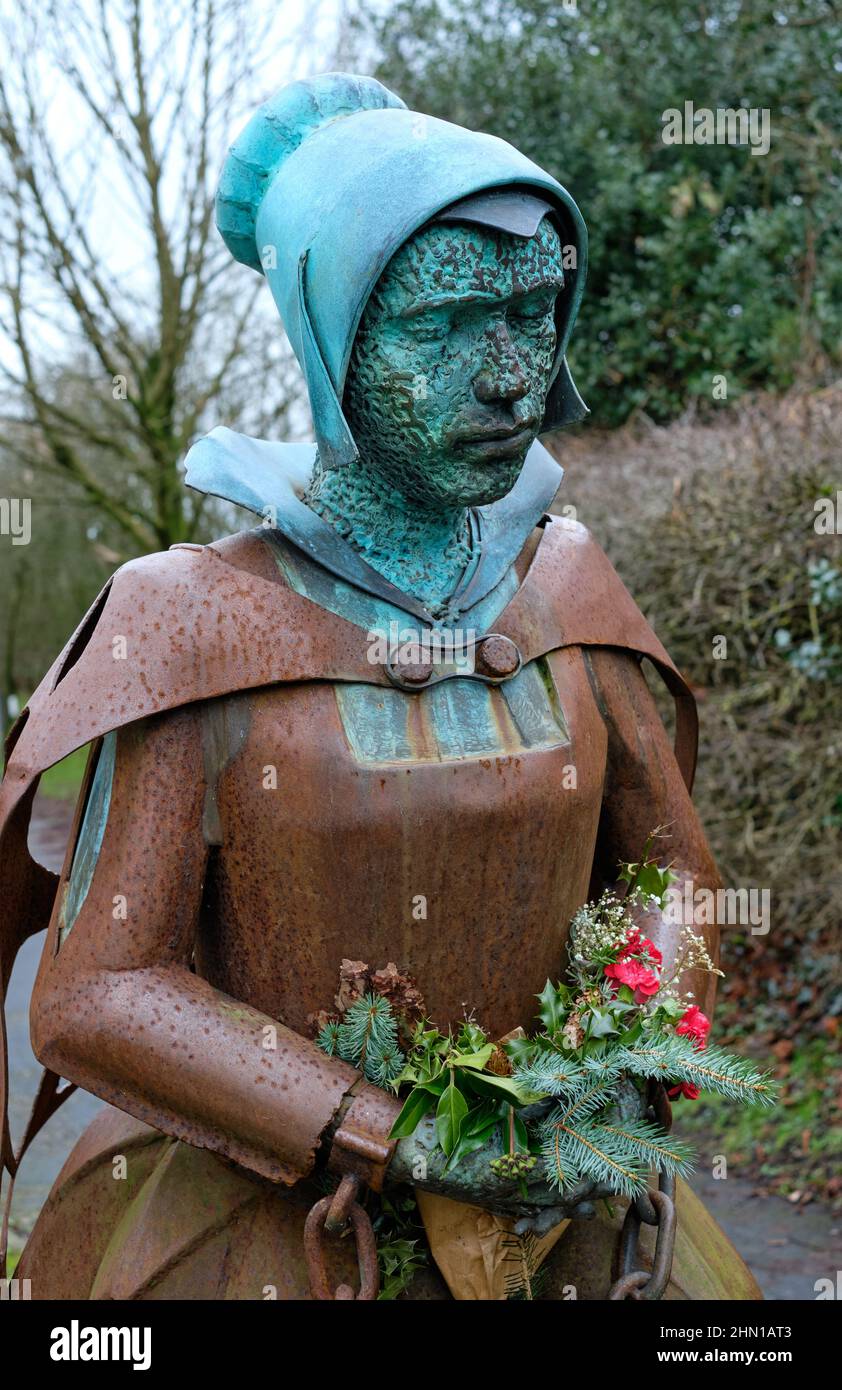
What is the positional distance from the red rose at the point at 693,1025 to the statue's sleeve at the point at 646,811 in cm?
→ 17

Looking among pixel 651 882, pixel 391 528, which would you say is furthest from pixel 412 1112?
pixel 391 528

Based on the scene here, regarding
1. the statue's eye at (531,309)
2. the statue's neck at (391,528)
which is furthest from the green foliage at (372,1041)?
the statue's eye at (531,309)

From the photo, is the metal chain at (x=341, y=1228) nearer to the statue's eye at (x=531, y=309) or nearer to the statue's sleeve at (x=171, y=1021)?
the statue's sleeve at (x=171, y=1021)

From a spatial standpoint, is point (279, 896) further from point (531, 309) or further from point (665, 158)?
point (665, 158)

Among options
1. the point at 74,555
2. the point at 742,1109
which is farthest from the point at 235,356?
the point at 74,555

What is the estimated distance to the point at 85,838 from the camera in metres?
2.01

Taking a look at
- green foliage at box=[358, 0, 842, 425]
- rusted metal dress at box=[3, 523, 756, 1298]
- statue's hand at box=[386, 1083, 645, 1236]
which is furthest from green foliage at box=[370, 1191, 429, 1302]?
green foliage at box=[358, 0, 842, 425]

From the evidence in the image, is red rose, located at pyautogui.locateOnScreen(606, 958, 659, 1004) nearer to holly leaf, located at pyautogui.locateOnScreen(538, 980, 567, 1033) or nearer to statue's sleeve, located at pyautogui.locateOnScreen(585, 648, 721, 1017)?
holly leaf, located at pyautogui.locateOnScreen(538, 980, 567, 1033)

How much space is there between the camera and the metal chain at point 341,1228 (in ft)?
5.93

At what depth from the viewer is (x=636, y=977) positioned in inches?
78.0

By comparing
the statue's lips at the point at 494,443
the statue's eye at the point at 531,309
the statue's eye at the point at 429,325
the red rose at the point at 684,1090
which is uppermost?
the statue's eye at the point at 531,309

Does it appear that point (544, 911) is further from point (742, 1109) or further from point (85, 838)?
point (742, 1109)

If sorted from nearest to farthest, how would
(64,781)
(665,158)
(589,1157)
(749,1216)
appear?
(589,1157)
(749,1216)
(665,158)
(64,781)

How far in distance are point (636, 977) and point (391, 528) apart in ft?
2.41
